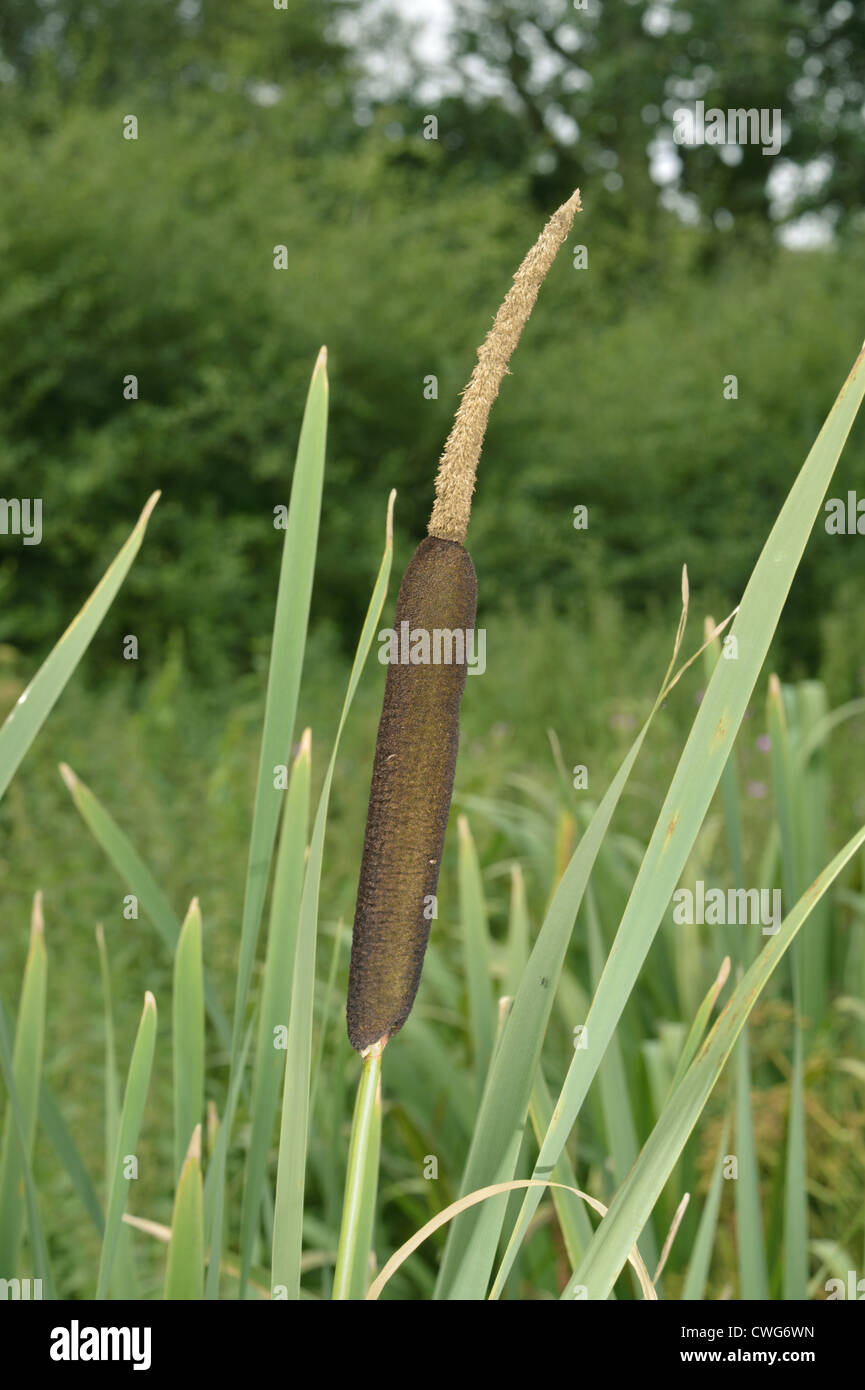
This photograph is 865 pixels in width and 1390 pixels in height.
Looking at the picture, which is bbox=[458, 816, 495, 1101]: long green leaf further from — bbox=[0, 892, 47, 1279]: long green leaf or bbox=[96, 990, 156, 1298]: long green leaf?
bbox=[96, 990, 156, 1298]: long green leaf

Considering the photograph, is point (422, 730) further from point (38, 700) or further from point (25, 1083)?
point (25, 1083)

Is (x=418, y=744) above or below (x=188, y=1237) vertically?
above

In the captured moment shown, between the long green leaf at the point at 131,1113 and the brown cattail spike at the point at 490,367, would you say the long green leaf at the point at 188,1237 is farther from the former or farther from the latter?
the brown cattail spike at the point at 490,367

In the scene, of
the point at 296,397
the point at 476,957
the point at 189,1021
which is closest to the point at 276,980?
the point at 189,1021

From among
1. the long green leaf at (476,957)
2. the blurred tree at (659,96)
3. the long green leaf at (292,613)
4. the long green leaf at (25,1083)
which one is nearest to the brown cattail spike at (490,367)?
the long green leaf at (292,613)

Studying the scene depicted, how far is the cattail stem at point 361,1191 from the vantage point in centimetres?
63

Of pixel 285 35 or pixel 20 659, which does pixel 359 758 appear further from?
pixel 285 35

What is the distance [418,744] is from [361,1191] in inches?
9.6

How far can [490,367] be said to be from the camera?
0.60 metres

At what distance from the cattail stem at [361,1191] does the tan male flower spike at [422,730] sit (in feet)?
0.12

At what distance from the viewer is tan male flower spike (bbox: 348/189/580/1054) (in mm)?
602

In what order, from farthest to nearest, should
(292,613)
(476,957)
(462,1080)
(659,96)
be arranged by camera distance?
(659,96), (462,1080), (476,957), (292,613)

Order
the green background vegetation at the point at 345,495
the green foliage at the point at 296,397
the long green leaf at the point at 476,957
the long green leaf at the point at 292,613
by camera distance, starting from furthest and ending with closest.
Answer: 1. the green foliage at the point at 296,397
2. the green background vegetation at the point at 345,495
3. the long green leaf at the point at 476,957
4. the long green leaf at the point at 292,613

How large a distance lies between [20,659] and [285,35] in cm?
1179
